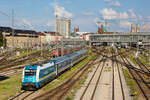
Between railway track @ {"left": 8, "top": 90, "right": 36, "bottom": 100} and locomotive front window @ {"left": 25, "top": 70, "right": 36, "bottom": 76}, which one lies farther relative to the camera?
locomotive front window @ {"left": 25, "top": 70, "right": 36, "bottom": 76}

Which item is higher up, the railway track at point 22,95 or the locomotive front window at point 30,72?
the locomotive front window at point 30,72

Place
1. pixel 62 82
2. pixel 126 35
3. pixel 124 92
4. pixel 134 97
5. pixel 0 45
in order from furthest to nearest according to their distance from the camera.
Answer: pixel 126 35
pixel 0 45
pixel 62 82
pixel 124 92
pixel 134 97

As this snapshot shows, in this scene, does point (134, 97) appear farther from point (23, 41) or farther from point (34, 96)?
point (23, 41)

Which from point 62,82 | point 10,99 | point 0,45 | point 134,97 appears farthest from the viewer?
point 0,45

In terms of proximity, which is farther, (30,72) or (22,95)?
(30,72)

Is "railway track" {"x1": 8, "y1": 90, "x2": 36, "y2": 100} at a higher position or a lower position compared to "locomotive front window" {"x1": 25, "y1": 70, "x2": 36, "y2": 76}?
lower

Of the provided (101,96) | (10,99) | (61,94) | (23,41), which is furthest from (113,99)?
(23,41)

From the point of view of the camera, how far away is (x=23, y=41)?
482 ft

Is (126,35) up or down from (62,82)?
up

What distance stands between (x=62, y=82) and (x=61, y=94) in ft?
21.1

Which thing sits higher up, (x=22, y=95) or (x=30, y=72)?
(x=30, y=72)

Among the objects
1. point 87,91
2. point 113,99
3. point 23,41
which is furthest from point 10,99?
point 23,41

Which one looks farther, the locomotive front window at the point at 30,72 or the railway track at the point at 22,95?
the locomotive front window at the point at 30,72

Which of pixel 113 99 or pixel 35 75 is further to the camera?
pixel 35 75
